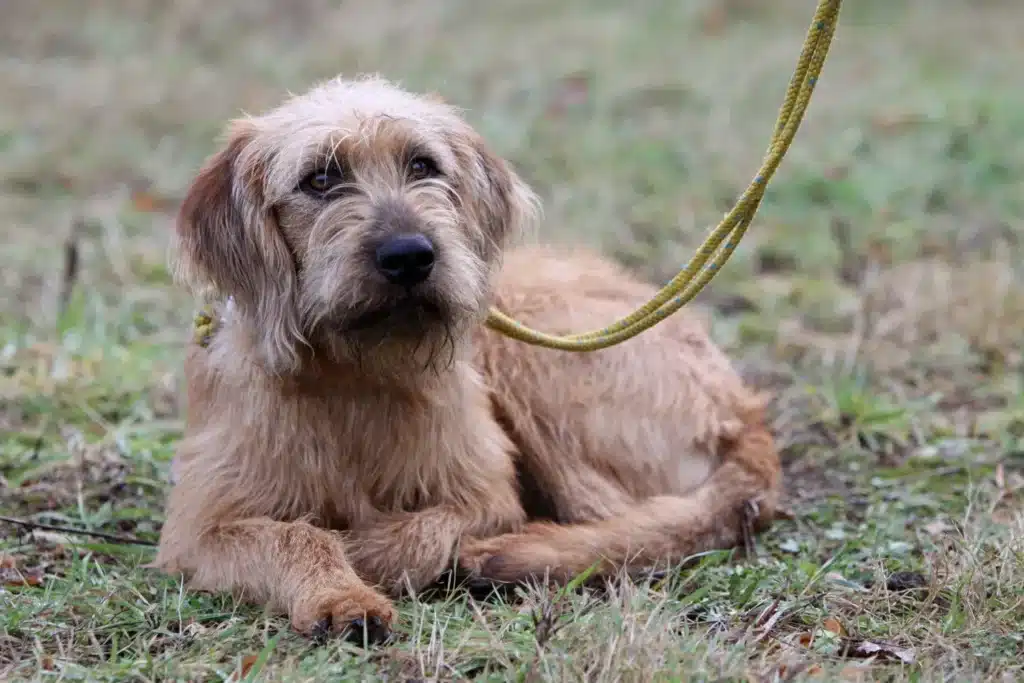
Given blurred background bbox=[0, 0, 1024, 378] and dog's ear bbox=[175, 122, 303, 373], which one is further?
blurred background bbox=[0, 0, 1024, 378]

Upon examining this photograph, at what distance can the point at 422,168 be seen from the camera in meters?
3.75

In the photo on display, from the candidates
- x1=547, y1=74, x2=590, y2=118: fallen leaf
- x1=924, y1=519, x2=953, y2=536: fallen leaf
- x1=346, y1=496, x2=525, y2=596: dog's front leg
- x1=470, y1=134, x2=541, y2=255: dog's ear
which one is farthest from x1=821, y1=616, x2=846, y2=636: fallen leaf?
x1=547, y1=74, x2=590, y2=118: fallen leaf

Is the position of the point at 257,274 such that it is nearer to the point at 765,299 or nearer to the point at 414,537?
the point at 414,537

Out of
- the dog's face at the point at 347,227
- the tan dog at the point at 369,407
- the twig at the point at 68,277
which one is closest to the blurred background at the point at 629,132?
the twig at the point at 68,277

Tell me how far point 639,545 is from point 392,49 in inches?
339

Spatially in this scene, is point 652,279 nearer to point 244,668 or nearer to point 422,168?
point 422,168

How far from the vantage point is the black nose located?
3.30 metres

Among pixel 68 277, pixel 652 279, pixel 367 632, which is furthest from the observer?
pixel 652 279

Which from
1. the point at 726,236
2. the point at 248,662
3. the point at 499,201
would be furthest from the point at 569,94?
the point at 248,662

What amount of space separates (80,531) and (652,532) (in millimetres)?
1766

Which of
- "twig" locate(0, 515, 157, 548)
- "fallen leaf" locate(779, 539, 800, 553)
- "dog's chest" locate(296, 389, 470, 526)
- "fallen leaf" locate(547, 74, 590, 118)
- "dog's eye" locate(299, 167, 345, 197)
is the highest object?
"fallen leaf" locate(547, 74, 590, 118)

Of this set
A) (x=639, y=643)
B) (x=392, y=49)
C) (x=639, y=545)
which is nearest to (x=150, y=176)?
(x=392, y=49)

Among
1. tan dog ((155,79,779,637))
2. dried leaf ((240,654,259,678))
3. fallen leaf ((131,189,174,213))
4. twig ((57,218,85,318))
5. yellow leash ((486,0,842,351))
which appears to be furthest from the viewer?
fallen leaf ((131,189,174,213))

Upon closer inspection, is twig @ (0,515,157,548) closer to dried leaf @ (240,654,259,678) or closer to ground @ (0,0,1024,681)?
ground @ (0,0,1024,681)
